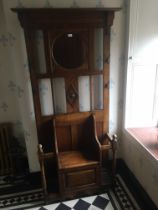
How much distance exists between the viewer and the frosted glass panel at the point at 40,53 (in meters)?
1.72

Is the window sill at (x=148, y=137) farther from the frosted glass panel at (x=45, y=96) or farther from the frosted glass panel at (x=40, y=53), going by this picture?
the frosted glass panel at (x=40, y=53)

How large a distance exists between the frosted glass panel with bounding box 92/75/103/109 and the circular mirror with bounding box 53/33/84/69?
0.24 meters

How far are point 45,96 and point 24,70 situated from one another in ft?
1.03

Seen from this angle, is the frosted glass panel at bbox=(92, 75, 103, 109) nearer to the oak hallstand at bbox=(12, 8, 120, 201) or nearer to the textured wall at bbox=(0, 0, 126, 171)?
the oak hallstand at bbox=(12, 8, 120, 201)

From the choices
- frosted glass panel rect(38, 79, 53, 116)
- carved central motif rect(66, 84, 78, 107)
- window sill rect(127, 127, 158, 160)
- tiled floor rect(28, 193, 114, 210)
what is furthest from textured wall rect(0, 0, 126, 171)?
tiled floor rect(28, 193, 114, 210)

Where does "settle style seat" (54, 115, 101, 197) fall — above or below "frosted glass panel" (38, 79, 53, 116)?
below

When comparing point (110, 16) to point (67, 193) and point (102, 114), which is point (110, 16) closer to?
point (102, 114)

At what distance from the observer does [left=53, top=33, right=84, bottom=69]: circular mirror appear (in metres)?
1.76

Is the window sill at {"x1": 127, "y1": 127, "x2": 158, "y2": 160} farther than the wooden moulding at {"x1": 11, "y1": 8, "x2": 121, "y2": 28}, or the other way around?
the window sill at {"x1": 127, "y1": 127, "x2": 158, "y2": 160}

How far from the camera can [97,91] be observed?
1.96 m

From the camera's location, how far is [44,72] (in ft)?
5.91

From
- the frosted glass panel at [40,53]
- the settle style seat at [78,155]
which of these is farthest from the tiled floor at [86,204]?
the frosted glass panel at [40,53]

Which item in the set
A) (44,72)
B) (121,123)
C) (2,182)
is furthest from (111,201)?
(44,72)

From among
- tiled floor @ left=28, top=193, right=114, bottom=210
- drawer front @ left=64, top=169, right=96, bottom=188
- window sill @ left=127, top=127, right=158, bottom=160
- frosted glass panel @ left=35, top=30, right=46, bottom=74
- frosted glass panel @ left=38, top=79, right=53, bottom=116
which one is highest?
frosted glass panel @ left=35, top=30, right=46, bottom=74
